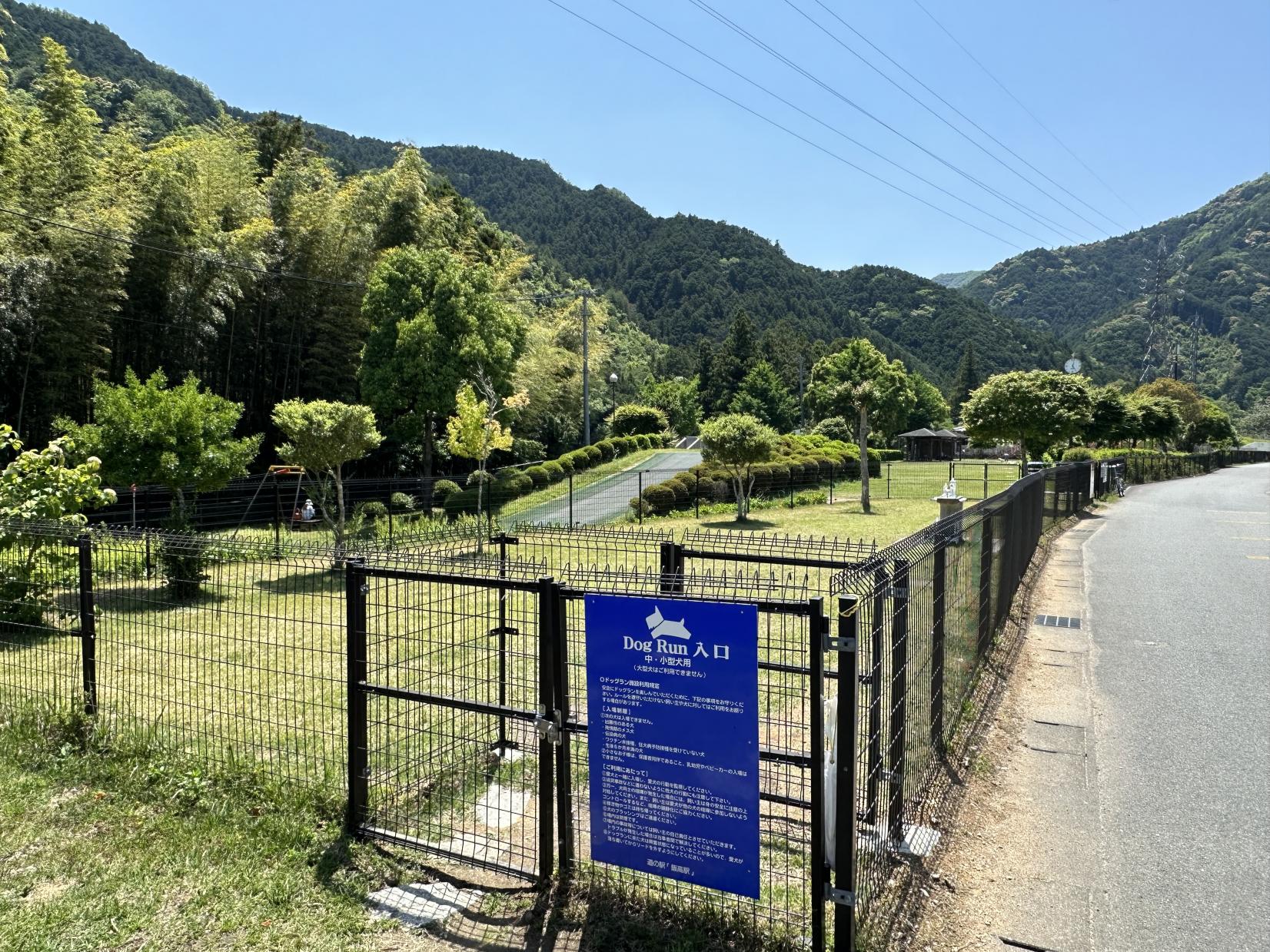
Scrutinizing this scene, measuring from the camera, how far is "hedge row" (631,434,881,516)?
22.7 m

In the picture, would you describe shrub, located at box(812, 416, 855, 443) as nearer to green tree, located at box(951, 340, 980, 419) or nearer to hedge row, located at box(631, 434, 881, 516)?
hedge row, located at box(631, 434, 881, 516)

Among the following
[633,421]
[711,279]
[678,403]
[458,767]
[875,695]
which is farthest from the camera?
[711,279]

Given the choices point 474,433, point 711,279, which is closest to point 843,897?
point 474,433

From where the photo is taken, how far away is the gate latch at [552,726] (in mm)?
3416

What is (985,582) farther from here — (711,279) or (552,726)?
(711,279)

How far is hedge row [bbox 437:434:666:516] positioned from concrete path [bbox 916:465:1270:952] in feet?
48.2

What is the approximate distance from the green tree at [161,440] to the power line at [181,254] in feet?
29.0

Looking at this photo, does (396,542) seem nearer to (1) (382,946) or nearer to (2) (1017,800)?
(1) (382,946)

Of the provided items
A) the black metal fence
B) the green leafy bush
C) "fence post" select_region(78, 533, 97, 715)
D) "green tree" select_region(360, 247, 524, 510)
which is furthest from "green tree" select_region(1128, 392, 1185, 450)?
"fence post" select_region(78, 533, 97, 715)

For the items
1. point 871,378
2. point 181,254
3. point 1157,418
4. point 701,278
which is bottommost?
point 1157,418

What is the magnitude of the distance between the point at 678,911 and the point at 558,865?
610 mm

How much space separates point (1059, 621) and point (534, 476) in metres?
19.8

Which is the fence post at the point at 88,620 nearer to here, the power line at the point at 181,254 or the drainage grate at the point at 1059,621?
the drainage grate at the point at 1059,621

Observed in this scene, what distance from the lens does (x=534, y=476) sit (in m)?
27.3
